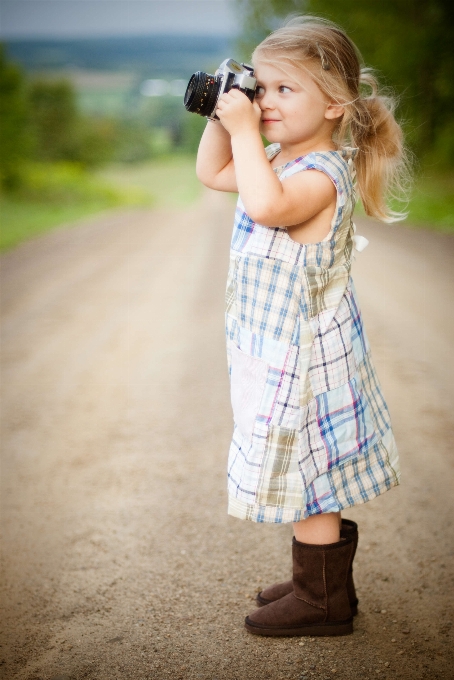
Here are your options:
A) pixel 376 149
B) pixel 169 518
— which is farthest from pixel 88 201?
pixel 376 149

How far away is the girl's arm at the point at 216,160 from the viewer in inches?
68.4

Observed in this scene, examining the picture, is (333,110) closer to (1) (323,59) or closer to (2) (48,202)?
(1) (323,59)

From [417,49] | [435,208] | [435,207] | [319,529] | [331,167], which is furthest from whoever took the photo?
[417,49]

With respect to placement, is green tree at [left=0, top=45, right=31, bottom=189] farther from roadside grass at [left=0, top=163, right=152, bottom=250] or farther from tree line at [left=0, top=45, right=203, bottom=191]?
roadside grass at [left=0, top=163, right=152, bottom=250]

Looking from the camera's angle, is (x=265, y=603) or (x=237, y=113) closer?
(x=237, y=113)

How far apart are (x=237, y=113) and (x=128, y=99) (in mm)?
52275

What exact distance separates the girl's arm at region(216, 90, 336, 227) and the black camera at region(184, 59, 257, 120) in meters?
0.02

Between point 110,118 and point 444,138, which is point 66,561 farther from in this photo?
point 110,118

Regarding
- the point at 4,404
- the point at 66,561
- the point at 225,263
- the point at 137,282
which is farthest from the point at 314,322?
the point at 225,263

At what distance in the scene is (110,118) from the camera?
51.4 meters

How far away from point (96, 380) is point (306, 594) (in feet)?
8.93

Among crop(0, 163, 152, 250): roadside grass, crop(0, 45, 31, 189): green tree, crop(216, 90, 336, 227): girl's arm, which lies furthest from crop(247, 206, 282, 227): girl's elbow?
crop(0, 45, 31, 189): green tree

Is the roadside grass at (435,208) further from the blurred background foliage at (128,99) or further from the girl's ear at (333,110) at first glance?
the girl's ear at (333,110)

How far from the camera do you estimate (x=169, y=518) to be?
101 inches
